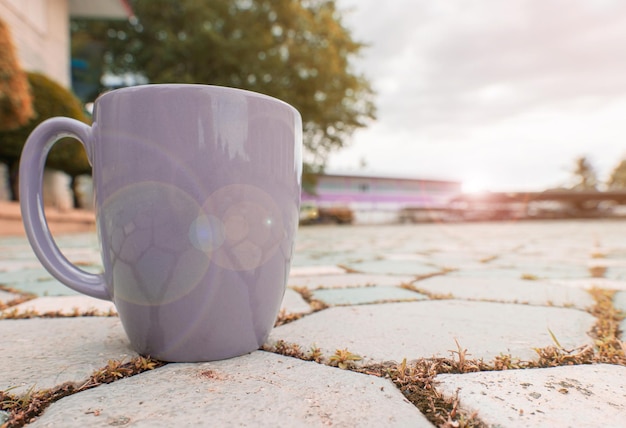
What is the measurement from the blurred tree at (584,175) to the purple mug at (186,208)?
47005mm

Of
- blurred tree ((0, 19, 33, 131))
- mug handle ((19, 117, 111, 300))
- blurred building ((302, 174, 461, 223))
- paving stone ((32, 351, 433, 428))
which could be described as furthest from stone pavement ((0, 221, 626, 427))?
blurred building ((302, 174, 461, 223))

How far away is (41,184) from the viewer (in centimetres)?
66

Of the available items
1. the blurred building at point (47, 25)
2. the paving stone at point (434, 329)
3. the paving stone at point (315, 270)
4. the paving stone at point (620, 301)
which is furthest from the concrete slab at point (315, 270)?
the blurred building at point (47, 25)

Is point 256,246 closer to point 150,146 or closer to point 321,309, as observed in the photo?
point 150,146

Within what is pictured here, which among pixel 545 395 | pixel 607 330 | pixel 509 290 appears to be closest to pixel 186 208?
pixel 545 395

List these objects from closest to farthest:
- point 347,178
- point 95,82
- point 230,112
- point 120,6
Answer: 1. point 230,112
2. point 120,6
3. point 95,82
4. point 347,178

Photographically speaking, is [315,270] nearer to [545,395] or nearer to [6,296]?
[6,296]

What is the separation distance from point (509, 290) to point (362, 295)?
50 cm

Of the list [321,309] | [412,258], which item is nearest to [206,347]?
[321,309]

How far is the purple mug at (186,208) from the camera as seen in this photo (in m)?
0.58

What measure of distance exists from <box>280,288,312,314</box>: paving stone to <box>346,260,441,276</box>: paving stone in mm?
642

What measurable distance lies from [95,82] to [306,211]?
579 cm

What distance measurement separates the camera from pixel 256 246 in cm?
63

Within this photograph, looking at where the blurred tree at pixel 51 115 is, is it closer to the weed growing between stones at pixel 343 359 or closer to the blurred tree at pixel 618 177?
the weed growing between stones at pixel 343 359
